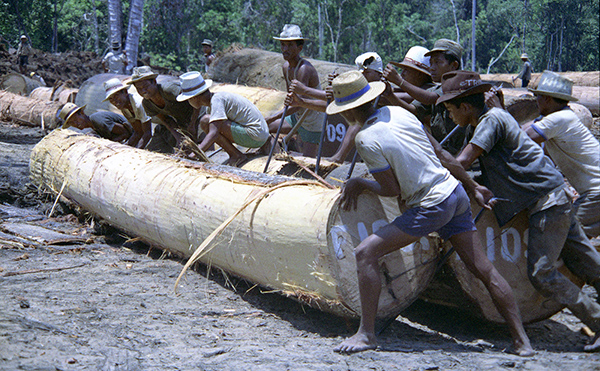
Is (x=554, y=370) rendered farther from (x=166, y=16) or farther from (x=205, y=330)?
(x=166, y=16)

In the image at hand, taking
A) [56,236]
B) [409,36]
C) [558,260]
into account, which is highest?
[409,36]

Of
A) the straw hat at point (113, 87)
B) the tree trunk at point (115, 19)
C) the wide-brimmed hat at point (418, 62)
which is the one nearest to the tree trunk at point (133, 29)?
the tree trunk at point (115, 19)

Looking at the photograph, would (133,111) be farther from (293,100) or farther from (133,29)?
(133,29)

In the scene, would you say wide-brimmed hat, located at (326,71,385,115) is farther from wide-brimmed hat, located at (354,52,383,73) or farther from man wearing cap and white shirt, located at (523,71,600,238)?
wide-brimmed hat, located at (354,52,383,73)

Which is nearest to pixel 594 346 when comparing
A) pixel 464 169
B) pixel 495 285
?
pixel 495 285

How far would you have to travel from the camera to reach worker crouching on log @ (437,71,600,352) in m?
3.80

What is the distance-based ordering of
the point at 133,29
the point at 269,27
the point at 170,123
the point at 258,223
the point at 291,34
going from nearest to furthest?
the point at 258,223, the point at 291,34, the point at 170,123, the point at 133,29, the point at 269,27

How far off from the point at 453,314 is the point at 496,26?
131 feet

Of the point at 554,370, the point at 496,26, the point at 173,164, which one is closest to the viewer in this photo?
the point at 554,370

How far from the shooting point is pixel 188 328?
3977mm

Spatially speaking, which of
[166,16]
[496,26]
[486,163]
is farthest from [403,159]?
[496,26]

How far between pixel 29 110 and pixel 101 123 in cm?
896

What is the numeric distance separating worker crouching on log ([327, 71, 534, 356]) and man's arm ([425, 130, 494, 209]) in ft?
0.45

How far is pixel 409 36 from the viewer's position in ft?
125
